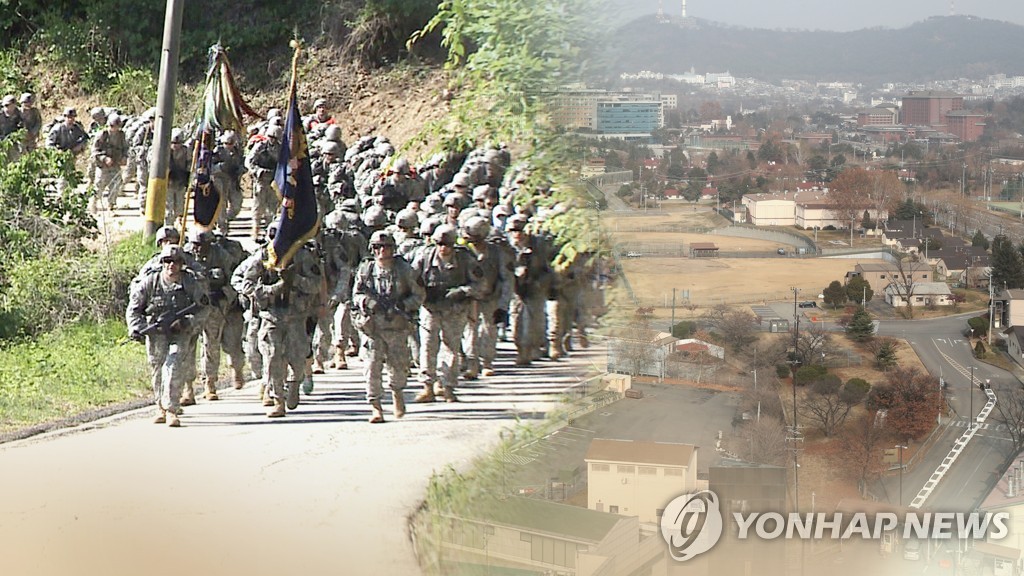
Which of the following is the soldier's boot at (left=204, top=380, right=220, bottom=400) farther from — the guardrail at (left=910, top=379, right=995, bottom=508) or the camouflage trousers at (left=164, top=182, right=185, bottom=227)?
the guardrail at (left=910, top=379, right=995, bottom=508)

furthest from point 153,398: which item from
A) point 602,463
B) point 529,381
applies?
point 602,463

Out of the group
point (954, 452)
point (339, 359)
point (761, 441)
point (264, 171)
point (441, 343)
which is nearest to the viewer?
point (761, 441)

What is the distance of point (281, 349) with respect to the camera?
12023 millimetres

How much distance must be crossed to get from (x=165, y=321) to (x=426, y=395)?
1.95m

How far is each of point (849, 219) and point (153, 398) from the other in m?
6.36

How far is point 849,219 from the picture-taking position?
9.04 m

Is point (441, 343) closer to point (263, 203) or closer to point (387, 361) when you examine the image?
point (387, 361)

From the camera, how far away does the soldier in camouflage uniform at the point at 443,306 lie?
1216 centimetres

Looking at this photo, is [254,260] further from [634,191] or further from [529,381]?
[634,191]

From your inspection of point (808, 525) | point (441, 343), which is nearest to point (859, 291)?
point (808, 525)

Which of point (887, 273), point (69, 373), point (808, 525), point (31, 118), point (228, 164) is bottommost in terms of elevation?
point (69, 373)

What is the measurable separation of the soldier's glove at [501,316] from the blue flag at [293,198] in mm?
1672

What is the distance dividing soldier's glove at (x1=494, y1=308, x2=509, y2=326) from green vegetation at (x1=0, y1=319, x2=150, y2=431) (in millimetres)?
2931

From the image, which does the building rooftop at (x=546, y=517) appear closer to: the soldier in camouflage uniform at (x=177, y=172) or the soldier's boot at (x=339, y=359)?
the soldier's boot at (x=339, y=359)
